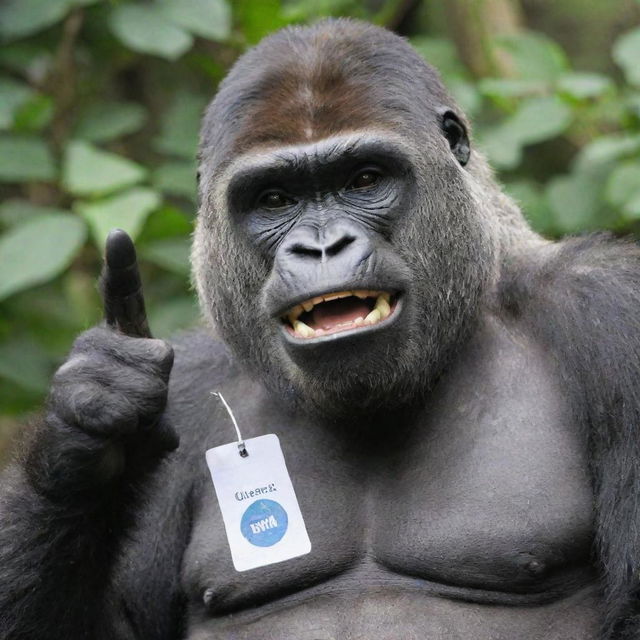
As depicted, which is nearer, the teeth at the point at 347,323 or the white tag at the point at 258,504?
the teeth at the point at 347,323

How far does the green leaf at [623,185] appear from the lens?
5273mm

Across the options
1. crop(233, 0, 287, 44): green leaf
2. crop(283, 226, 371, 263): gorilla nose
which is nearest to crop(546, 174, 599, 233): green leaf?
crop(233, 0, 287, 44): green leaf

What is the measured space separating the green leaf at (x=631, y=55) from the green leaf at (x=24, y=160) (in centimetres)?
256

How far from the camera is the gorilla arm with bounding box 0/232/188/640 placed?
3.18 meters

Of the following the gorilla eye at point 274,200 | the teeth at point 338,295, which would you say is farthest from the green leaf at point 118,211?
the teeth at point 338,295

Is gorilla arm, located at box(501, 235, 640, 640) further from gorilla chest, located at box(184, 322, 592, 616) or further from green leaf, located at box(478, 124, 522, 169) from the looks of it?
green leaf, located at box(478, 124, 522, 169)

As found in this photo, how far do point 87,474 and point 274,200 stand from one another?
91 cm

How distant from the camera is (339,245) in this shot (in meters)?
3.16

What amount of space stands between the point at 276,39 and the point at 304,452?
1240 millimetres

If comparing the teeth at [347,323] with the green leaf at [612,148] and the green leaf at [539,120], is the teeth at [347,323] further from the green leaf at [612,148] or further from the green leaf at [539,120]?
the green leaf at [539,120]

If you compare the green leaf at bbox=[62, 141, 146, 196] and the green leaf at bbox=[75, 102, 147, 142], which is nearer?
the green leaf at bbox=[62, 141, 146, 196]

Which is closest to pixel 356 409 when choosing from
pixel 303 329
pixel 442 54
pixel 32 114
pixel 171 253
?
pixel 303 329

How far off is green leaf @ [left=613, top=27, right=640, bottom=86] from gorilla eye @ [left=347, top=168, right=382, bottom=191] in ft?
7.25

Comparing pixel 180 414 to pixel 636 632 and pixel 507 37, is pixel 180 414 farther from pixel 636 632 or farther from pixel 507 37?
pixel 507 37
